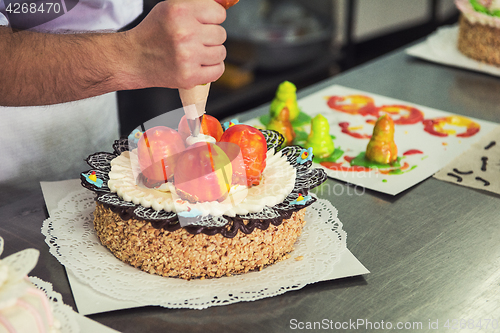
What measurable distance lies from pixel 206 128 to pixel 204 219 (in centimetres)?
23

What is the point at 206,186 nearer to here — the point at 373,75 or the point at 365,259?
the point at 365,259

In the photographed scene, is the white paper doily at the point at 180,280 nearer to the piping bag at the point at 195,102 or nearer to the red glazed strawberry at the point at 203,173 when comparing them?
the red glazed strawberry at the point at 203,173

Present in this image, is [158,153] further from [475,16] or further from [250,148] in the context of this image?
[475,16]

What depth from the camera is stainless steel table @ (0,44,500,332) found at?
775 millimetres

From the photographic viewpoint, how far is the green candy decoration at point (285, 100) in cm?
148

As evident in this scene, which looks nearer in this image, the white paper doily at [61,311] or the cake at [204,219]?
the white paper doily at [61,311]

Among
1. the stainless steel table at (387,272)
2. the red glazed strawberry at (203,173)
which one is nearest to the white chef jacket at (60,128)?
the stainless steel table at (387,272)

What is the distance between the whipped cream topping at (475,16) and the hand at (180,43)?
51.7 inches

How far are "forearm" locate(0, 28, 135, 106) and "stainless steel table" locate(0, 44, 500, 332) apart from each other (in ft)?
0.98

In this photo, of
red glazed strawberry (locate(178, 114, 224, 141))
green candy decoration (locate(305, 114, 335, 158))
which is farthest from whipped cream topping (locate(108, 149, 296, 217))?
green candy decoration (locate(305, 114, 335, 158))

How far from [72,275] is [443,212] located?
2.65 feet

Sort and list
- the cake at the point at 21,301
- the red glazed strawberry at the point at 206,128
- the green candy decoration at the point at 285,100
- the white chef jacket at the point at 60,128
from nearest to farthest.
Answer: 1. the cake at the point at 21,301
2. the red glazed strawberry at the point at 206,128
3. the white chef jacket at the point at 60,128
4. the green candy decoration at the point at 285,100

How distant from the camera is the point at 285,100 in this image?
1.50 m

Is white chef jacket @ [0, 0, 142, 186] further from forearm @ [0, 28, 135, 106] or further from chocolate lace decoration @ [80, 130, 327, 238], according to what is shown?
chocolate lace decoration @ [80, 130, 327, 238]
